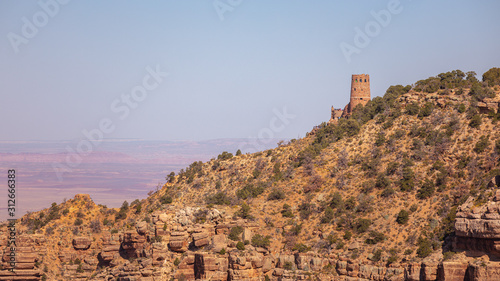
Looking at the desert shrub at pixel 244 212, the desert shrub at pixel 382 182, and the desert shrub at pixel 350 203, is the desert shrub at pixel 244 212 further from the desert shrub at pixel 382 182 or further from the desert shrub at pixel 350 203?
the desert shrub at pixel 382 182

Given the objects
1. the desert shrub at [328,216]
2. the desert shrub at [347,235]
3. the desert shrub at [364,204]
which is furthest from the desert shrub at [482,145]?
the desert shrub at [328,216]

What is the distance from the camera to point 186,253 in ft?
281

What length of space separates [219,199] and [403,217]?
22216 millimetres

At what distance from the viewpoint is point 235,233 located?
86.5m

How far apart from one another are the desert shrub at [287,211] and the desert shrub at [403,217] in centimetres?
1210

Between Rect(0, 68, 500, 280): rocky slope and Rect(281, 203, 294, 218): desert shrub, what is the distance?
0.21 m

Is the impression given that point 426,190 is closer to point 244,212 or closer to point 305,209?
point 305,209

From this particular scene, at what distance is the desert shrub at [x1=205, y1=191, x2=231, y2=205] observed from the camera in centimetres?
9538

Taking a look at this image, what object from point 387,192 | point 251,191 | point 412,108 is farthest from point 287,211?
point 412,108

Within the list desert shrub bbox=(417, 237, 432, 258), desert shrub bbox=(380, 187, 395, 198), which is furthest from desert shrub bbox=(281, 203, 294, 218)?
desert shrub bbox=(417, 237, 432, 258)

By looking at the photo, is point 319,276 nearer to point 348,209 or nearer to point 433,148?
point 348,209

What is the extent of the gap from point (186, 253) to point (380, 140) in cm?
2681

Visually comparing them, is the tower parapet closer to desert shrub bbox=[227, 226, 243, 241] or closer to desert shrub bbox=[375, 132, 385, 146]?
desert shrub bbox=[375, 132, 385, 146]

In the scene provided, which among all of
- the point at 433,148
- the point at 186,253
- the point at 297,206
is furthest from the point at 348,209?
the point at 186,253
